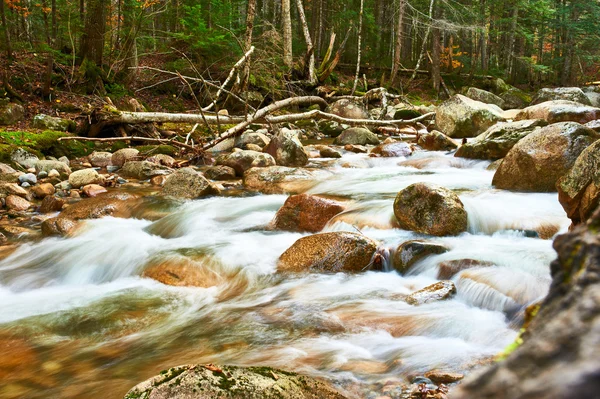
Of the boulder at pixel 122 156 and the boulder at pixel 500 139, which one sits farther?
the boulder at pixel 122 156

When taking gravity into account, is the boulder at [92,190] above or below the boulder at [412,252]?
below

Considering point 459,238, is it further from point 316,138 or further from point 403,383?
point 316,138

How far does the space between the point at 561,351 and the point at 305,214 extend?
5579 millimetres

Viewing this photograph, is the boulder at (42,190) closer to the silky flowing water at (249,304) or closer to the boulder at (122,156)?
the silky flowing water at (249,304)

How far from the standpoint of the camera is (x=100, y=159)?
10.4 metres

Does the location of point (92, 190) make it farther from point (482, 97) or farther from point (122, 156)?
point (482, 97)

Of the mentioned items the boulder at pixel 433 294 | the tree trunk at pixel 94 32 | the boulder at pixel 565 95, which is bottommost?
the boulder at pixel 433 294

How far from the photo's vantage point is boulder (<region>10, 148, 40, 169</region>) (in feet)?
29.9

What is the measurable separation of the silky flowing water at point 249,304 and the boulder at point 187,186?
1.05 meters

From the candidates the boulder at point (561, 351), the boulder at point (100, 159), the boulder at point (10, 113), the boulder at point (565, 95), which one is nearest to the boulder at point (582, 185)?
the boulder at point (561, 351)

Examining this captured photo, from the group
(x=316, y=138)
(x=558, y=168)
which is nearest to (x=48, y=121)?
(x=316, y=138)

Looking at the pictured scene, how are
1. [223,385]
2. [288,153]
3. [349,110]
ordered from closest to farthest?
[223,385] → [288,153] → [349,110]

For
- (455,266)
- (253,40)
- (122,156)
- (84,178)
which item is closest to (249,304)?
(455,266)

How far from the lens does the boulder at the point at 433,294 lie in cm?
389
